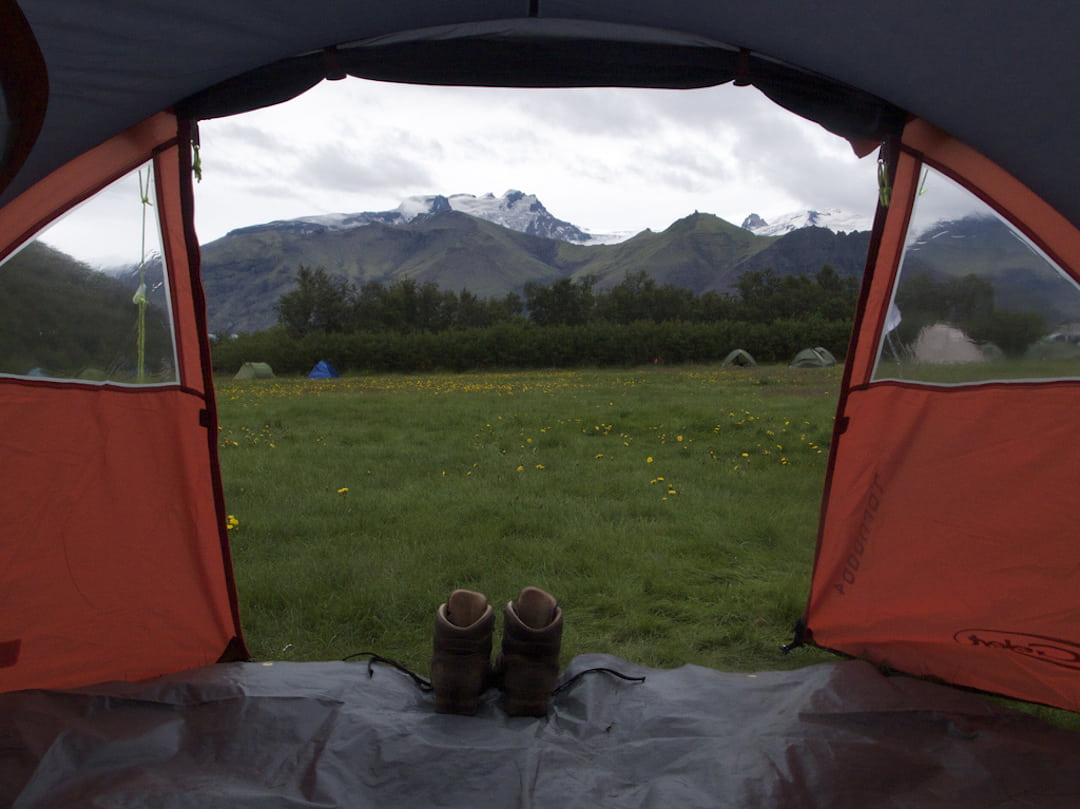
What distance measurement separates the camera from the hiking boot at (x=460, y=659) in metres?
2.24

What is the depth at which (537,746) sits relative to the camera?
2.07 metres

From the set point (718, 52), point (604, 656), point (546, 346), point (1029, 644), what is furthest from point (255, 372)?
point (1029, 644)

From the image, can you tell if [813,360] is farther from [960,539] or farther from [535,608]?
[535,608]

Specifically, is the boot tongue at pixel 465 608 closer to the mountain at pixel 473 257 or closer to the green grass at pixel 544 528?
the green grass at pixel 544 528

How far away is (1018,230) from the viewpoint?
2160 mm

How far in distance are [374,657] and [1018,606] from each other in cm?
214

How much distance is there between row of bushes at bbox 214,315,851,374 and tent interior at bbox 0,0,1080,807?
73.1 ft

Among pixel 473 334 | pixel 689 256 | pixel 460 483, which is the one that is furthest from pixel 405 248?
pixel 460 483

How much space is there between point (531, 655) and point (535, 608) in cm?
14

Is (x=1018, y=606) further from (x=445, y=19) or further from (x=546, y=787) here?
(x=445, y=19)

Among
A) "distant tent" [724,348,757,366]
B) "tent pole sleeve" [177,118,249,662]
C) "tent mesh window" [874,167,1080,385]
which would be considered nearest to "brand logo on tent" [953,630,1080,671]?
"tent mesh window" [874,167,1080,385]

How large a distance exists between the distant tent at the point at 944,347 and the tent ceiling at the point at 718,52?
0.49 meters

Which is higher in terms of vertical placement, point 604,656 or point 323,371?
point 323,371

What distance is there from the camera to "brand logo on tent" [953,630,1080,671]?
2148 millimetres
